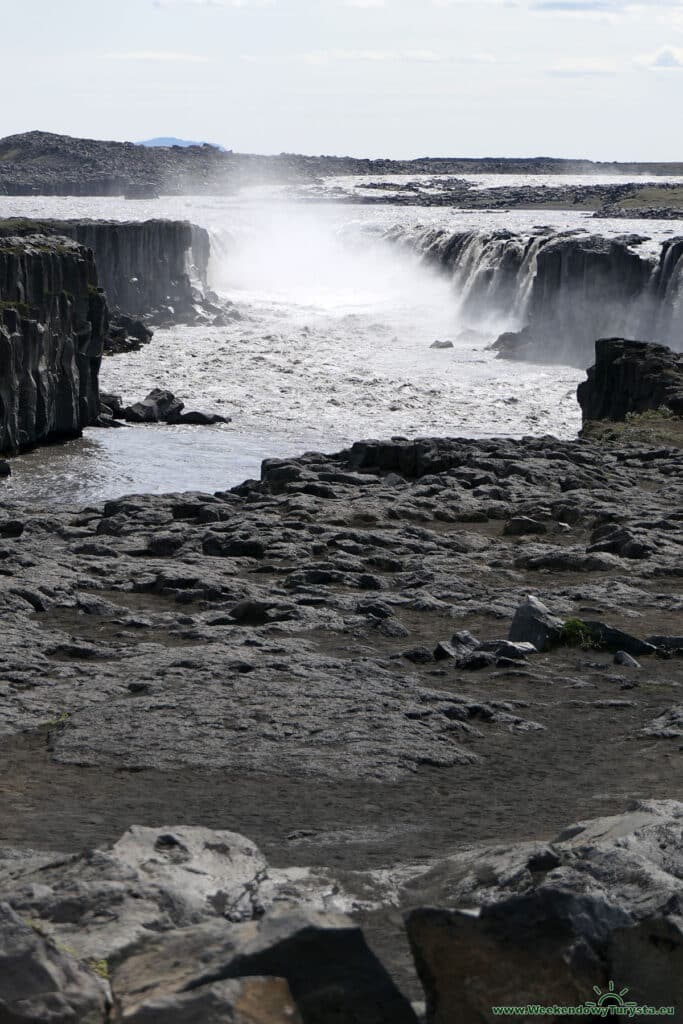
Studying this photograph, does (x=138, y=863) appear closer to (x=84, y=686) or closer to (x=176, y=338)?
(x=84, y=686)

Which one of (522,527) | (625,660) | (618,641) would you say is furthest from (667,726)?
(522,527)

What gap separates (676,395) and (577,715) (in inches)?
785

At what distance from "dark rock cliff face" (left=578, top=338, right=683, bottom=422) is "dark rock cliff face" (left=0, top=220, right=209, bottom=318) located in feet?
97.4

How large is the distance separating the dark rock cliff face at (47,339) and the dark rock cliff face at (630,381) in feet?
42.7

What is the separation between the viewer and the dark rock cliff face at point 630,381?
3034 centimetres

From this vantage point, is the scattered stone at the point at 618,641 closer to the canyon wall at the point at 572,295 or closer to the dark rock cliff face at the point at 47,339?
the dark rock cliff face at the point at 47,339

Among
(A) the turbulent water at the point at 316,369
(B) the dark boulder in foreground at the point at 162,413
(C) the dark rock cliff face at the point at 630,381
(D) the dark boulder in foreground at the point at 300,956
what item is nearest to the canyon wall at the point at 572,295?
(A) the turbulent water at the point at 316,369

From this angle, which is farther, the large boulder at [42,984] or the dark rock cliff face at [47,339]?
the dark rock cliff face at [47,339]

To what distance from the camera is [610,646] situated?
1255cm

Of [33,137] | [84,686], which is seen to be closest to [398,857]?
[84,686]

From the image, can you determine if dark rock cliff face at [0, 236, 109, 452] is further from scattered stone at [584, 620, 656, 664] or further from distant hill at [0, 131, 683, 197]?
distant hill at [0, 131, 683, 197]

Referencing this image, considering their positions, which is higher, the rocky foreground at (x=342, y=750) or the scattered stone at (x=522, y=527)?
the rocky foreground at (x=342, y=750)

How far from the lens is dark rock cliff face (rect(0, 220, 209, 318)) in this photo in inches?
2362

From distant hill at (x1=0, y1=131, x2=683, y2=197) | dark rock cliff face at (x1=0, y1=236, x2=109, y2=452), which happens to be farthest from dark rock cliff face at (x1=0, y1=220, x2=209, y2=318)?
distant hill at (x1=0, y1=131, x2=683, y2=197)
